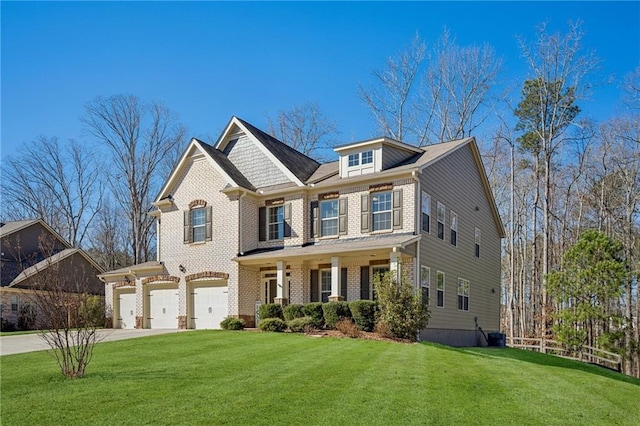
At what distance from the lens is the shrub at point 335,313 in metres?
17.9

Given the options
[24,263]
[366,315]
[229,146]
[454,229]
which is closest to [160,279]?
[229,146]

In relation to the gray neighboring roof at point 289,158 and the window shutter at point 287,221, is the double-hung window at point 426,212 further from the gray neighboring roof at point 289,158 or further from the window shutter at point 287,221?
the window shutter at point 287,221

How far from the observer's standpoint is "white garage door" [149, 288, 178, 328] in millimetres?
23047

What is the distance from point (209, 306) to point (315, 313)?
217 inches

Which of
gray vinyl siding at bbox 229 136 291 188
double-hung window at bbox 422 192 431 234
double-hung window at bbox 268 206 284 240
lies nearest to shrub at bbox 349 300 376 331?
double-hung window at bbox 422 192 431 234

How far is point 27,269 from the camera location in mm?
29953

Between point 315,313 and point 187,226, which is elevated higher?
point 187,226

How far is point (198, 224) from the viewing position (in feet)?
74.8

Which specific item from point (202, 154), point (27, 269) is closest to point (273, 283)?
point (202, 154)

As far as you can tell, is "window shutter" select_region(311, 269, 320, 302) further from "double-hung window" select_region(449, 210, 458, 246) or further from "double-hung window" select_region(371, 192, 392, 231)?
"double-hung window" select_region(449, 210, 458, 246)

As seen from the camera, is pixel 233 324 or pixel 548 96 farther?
pixel 548 96

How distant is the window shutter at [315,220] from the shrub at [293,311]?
310 centimetres

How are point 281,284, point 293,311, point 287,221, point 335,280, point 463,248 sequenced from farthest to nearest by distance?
1. point 463,248
2. point 287,221
3. point 281,284
4. point 293,311
5. point 335,280

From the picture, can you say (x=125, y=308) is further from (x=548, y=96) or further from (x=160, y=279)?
(x=548, y=96)
